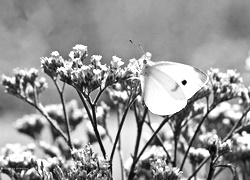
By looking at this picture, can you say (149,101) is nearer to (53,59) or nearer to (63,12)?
(53,59)

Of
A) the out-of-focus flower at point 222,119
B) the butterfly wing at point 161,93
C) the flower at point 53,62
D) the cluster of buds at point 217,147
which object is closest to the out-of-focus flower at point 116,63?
the butterfly wing at point 161,93

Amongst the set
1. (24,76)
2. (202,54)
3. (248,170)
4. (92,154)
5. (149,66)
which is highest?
(202,54)

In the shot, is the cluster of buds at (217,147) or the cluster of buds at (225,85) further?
the cluster of buds at (225,85)

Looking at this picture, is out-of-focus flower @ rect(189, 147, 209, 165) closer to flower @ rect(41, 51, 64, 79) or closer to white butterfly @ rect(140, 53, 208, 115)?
white butterfly @ rect(140, 53, 208, 115)

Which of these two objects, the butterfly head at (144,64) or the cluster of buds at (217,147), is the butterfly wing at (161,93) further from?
the cluster of buds at (217,147)

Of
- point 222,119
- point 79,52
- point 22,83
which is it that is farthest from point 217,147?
point 222,119

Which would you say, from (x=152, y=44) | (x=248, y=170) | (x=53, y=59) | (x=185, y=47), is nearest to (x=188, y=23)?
(x=185, y=47)

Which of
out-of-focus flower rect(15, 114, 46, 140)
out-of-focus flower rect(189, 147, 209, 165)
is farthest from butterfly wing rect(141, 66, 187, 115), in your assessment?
out-of-focus flower rect(15, 114, 46, 140)

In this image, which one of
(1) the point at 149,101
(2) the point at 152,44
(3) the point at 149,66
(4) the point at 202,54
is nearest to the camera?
(1) the point at 149,101
